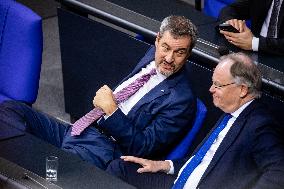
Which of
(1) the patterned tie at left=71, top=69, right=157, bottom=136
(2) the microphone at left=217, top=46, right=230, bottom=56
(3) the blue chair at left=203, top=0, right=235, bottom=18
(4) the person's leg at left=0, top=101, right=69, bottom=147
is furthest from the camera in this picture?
(3) the blue chair at left=203, top=0, right=235, bottom=18

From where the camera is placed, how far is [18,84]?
347cm

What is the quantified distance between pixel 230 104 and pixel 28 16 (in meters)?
1.10

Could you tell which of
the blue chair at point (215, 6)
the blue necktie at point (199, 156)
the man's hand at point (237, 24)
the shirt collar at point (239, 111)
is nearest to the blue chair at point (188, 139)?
the blue necktie at point (199, 156)

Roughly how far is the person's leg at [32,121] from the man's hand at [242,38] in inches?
37.2

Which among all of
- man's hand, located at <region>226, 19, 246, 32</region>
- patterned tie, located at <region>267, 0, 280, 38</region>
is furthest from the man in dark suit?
patterned tie, located at <region>267, 0, 280, 38</region>

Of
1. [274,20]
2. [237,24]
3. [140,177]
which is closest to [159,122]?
[140,177]

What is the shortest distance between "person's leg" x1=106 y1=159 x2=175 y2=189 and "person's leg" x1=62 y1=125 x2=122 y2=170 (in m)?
0.11

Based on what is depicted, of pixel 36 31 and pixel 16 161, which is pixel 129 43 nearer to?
pixel 36 31

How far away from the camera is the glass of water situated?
2.36 meters

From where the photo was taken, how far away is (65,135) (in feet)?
11.0

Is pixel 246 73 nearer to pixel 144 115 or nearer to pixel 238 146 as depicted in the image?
pixel 238 146

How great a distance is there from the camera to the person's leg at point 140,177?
9.84ft

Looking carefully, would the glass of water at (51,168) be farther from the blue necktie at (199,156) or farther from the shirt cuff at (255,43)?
the shirt cuff at (255,43)

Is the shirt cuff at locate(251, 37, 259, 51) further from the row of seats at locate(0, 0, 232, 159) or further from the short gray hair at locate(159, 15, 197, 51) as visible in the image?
the row of seats at locate(0, 0, 232, 159)
